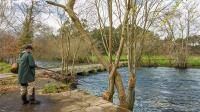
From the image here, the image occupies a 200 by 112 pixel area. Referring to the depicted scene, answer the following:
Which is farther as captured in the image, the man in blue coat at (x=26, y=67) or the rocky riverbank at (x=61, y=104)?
the man in blue coat at (x=26, y=67)

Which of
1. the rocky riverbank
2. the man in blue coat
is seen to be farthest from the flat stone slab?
the man in blue coat

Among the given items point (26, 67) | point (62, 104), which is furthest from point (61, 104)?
point (26, 67)

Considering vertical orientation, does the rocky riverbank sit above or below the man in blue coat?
below

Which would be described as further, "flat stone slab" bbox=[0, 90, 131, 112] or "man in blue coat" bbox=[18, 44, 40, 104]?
"man in blue coat" bbox=[18, 44, 40, 104]

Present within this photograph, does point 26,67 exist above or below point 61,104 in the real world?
above

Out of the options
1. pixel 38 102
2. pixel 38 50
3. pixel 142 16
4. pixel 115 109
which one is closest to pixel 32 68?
pixel 38 102

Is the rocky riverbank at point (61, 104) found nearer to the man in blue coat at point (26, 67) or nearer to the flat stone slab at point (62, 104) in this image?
the flat stone slab at point (62, 104)

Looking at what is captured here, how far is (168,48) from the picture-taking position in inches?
2744

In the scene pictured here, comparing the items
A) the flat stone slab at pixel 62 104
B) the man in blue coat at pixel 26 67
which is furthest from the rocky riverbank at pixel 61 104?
the man in blue coat at pixel 26 67

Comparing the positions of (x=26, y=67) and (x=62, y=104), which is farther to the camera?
(x=62, y=104)

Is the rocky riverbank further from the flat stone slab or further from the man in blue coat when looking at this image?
the man in blue coat

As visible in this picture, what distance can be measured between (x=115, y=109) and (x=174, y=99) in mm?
15159

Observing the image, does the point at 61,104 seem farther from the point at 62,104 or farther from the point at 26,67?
the point at 26,67

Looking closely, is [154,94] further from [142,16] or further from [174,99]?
[142,16]
